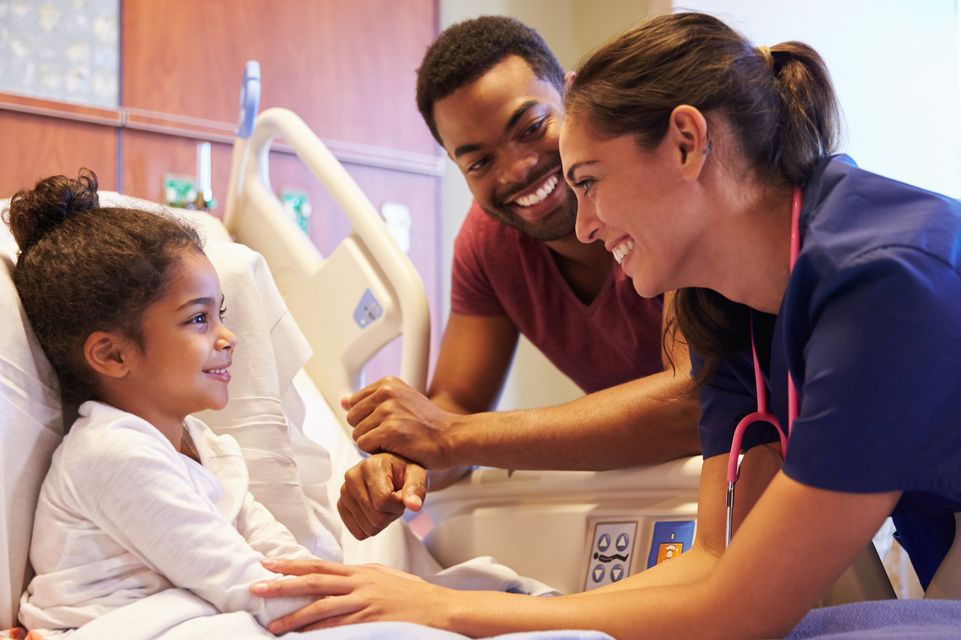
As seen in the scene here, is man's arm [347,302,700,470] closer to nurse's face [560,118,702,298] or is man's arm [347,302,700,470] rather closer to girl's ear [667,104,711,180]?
nurse's face [560,118,702,298]

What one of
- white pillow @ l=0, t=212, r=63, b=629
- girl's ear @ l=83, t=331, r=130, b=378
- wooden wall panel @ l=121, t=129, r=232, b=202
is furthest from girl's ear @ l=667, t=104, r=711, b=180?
wooden wall panel @ l=121, t=129, r=232, b=202

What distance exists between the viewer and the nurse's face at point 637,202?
127cm

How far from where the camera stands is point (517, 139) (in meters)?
2.16

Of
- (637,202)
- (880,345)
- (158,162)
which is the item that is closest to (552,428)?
(637,202)

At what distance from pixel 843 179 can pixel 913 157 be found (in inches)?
98.2

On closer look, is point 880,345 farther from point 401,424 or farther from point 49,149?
point 49,149

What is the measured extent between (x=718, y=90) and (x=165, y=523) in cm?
85

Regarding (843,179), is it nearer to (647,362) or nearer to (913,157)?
(647,362)

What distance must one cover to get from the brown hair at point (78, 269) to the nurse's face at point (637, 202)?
0.60m

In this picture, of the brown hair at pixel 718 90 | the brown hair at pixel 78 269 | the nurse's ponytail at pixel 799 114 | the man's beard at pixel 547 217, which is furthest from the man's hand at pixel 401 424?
the nurse's ponytail at pixel 799 114

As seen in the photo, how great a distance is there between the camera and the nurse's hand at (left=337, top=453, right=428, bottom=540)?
1.77 m

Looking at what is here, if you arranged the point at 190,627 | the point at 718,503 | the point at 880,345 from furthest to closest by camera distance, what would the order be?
the point at 718,503 → the point at 190,627 → the point at 880,345

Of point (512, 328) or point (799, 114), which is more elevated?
point (799, 114)

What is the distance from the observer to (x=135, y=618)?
123 cm
